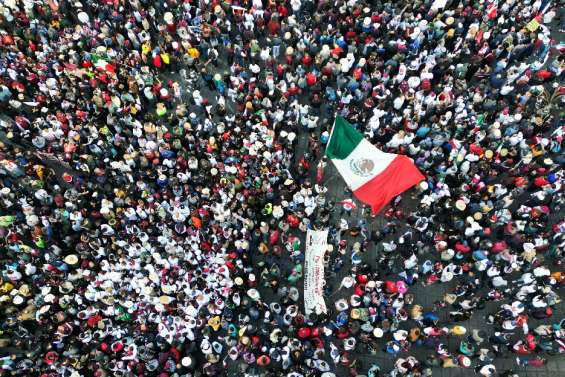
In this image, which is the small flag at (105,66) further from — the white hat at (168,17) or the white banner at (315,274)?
the white banner at (315,274)

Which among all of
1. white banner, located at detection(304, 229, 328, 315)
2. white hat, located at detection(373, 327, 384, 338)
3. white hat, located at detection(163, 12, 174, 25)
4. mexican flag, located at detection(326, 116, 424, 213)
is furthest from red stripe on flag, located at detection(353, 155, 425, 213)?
white hat, located at detection(163, 12, 174, 25)

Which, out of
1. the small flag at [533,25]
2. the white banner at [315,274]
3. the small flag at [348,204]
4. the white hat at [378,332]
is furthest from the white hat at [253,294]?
the small flag at [533,25]

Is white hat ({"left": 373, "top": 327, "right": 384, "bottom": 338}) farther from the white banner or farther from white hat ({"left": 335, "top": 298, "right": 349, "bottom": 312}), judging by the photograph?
the white banner

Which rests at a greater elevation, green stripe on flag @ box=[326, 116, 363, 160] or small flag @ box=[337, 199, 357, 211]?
green stripe on flag @ box=[326, 116, 363, 160]

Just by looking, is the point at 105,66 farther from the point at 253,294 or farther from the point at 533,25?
the point at 533,25

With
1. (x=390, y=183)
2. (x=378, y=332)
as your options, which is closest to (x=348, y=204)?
(x=390, y=183)

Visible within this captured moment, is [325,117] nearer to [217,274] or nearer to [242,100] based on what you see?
[242,100]
